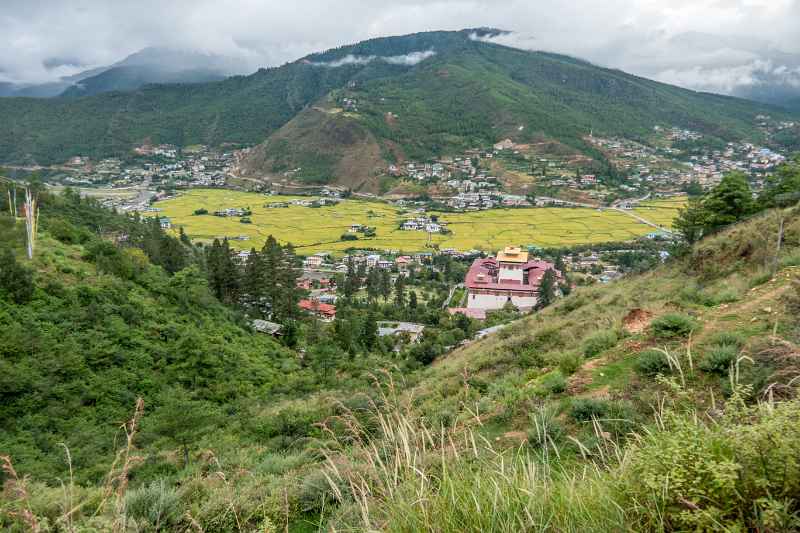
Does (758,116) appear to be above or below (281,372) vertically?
above

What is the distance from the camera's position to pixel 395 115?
130875 millimetres

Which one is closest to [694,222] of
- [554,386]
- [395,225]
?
[554,386]

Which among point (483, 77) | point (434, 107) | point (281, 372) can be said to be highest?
point (483, 77)

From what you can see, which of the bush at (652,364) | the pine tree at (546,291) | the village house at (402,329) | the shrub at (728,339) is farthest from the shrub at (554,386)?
the pine tree at (546,291)

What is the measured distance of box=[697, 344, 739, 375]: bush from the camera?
5.00 meters

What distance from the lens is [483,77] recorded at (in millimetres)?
160750

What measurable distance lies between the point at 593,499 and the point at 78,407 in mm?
13042

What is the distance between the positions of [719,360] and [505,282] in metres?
34.6

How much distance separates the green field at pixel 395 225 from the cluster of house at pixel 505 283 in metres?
12.8

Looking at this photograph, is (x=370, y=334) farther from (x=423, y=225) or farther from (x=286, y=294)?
(x=423, y=225)

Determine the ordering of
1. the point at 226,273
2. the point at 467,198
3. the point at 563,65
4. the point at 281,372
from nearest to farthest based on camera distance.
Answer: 1. the point at 281,372
2. the point at 226,273
3. the point at 467,198
4. the point at 563,65

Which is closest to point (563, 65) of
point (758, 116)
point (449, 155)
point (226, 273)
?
point (758, 116)

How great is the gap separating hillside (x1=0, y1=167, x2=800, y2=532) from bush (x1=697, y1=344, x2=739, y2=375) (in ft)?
0.09

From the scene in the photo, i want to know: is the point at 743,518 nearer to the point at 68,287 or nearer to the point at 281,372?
the point at 281,372
